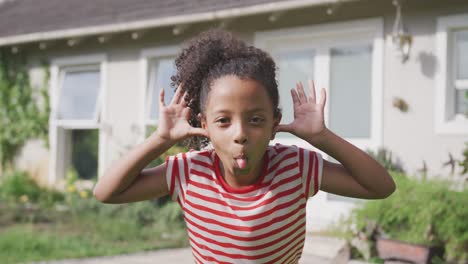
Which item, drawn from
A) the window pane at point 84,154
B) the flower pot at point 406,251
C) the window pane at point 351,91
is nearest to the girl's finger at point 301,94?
the flower pot at point 406,251

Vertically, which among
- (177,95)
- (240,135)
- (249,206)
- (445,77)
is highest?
(445,77)

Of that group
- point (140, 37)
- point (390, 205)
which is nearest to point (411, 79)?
point (390, 205)

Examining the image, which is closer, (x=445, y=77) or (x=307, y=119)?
(x=307, y=119)

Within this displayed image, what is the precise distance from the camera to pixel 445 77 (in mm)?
6203

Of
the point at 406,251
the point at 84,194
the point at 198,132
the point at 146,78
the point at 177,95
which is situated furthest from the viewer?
the point at 146,78

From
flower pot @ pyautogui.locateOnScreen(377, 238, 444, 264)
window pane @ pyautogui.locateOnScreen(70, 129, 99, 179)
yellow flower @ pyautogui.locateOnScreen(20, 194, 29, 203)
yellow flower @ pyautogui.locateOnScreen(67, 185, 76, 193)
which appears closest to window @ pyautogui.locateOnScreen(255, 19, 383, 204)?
flower pot @ pyautogui.locateOnScreen(377, 238, 444, 264)

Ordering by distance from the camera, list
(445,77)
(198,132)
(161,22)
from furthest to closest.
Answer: (161,22) < (445,77) < (198,132)

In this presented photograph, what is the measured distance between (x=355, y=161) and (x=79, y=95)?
960cm

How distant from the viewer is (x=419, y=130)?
252 inches

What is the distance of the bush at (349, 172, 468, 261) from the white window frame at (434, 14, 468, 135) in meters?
1.49

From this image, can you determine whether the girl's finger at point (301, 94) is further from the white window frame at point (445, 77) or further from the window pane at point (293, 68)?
the window pane at point (293, 68)

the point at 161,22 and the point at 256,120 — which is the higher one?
the point at 161,22

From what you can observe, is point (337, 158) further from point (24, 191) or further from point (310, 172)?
point (24, 191)

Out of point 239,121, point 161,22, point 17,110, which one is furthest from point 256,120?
point 17,110
